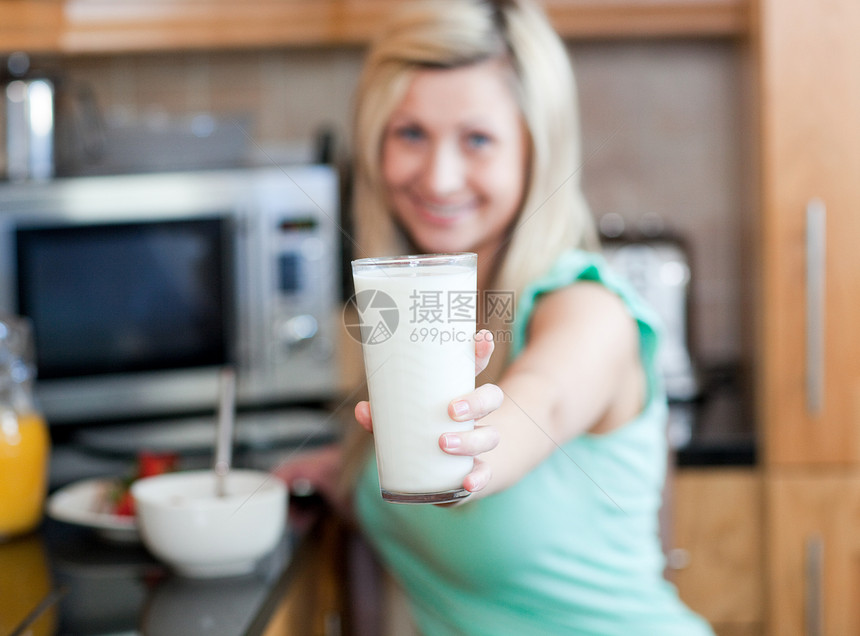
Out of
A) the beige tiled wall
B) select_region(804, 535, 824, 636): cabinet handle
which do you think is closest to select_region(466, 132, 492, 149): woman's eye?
select_region(804, 535, 824, 636): cabinet handle

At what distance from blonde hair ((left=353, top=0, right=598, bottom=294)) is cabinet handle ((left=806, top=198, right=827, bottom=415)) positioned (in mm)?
771

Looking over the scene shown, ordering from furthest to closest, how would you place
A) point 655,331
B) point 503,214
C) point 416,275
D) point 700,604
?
point 700,604
point 655,331
point 503,214
point 416,275

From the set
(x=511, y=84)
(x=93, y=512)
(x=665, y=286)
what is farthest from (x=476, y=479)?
(x=665, y=286)

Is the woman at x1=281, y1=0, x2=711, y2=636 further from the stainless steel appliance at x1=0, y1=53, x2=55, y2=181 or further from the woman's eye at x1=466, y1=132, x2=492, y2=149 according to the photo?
the stainless steel appliance at x1=0, y1=53, x2=55, y2=181

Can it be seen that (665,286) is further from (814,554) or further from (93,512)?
(93,512)

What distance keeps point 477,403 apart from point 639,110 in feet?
5.73

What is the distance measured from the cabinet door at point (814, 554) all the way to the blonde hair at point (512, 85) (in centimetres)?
85

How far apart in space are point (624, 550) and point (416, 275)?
567 millimetres

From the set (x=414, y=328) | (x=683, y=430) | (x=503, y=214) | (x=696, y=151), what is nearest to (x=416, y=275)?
(x=414, y=328)

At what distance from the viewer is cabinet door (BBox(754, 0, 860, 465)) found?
148 cm

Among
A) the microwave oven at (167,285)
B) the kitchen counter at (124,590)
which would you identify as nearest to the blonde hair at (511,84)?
the kitchen counter at (124,590)

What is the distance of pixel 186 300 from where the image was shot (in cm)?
158

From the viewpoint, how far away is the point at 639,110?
2062mm

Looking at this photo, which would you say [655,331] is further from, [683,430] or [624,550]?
[683,430]
